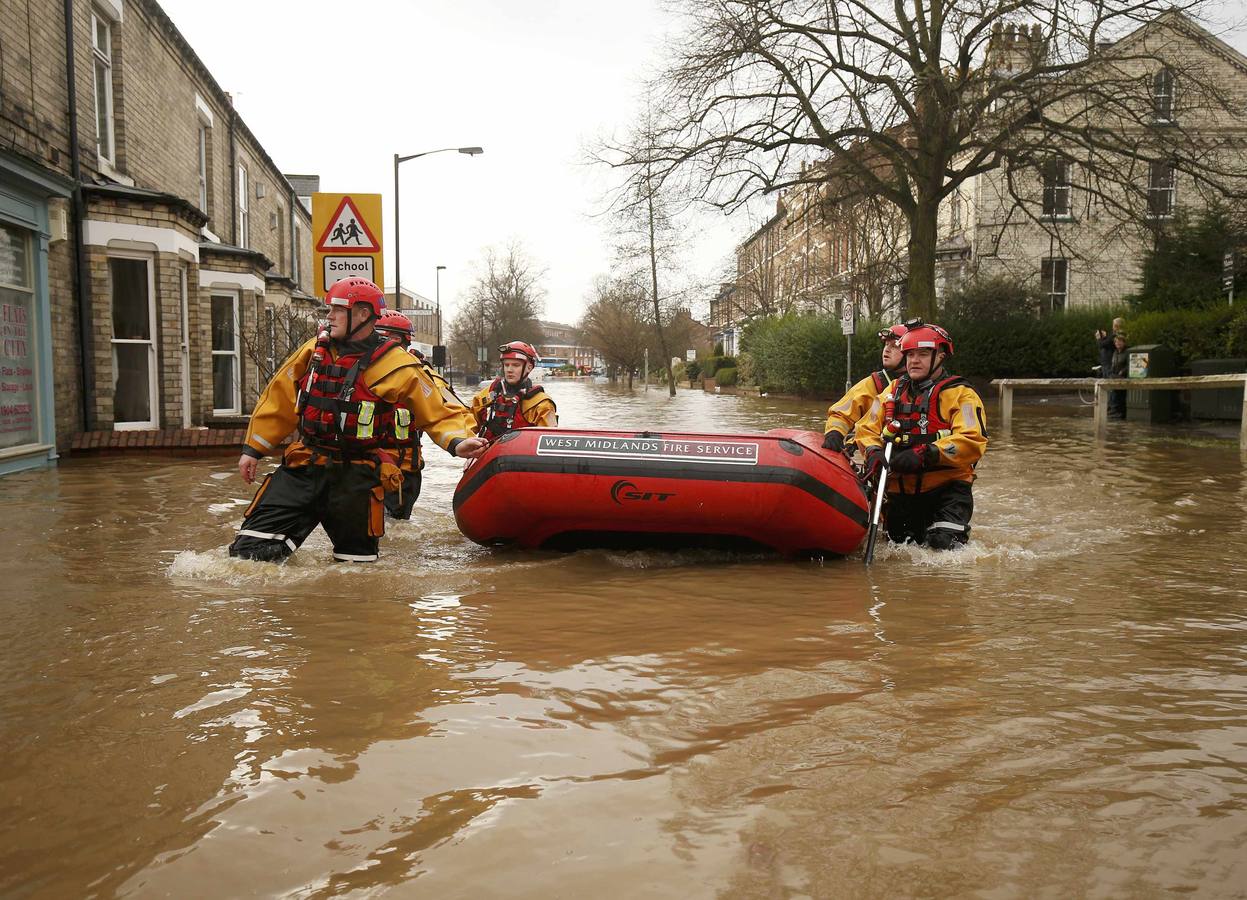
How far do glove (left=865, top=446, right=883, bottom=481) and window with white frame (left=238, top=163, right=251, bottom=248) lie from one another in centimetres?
1883

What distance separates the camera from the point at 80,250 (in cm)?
1266

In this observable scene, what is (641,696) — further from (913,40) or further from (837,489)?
(913,40)

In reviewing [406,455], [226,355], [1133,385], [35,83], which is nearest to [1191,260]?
[1133,385]

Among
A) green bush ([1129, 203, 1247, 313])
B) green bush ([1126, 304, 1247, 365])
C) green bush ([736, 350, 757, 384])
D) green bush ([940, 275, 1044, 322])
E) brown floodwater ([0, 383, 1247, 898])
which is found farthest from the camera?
green bush ([736, 350, 757, 384])

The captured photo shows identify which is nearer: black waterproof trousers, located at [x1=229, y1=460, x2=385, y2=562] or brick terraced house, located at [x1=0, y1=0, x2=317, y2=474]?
black waterproof trousers, located at [x1=229, y1=460, x2=385, y2=562]

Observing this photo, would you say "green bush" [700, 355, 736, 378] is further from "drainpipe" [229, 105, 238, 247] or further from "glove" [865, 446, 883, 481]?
"glove" [865, 446, 883, 481]

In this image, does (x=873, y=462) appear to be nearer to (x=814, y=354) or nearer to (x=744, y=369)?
(x=814, y=354)

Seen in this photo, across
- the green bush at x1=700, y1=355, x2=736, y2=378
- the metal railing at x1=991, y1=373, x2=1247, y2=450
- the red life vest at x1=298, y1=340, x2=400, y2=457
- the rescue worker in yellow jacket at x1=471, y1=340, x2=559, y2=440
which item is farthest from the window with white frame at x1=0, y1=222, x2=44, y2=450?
the green bush at x1=700, y1=355, x2=736, y2=378

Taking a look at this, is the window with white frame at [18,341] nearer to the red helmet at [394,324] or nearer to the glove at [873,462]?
the red helmet at [394,324]

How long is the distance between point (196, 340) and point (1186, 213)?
20.0 meters

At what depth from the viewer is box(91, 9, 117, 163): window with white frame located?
1414cm

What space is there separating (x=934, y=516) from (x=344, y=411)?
3.91m

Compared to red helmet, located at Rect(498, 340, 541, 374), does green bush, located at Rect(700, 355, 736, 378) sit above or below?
above

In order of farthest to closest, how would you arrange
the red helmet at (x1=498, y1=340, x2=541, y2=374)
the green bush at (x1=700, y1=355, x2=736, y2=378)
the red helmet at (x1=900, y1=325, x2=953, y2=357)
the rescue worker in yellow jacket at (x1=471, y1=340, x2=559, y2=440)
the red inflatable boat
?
the green bush at (x1=700, y1=355, x2=736, y2=378)
the rescue worker in yellow jacket at (x1=471, y1=340, x2=559, y2=440)
the red helmet at (x1=498, y1=340, x2=541, y2=374)
the red helmet at (x1=900, y1=325, x2=953, y2=357)
the red inflatable boat
